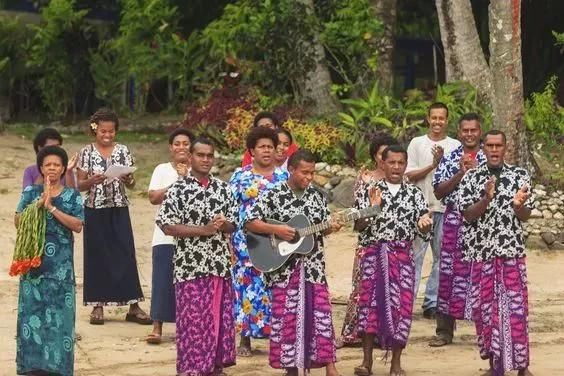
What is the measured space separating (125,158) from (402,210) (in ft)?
8.12

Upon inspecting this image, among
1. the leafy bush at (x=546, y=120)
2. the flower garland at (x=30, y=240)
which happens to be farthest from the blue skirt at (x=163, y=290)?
the leafy bush at (x=546, y=120)

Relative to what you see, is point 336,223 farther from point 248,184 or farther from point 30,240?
point 30,240

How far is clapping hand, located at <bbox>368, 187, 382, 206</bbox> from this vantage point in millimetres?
8914

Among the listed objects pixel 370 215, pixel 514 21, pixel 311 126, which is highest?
pixel 514 21

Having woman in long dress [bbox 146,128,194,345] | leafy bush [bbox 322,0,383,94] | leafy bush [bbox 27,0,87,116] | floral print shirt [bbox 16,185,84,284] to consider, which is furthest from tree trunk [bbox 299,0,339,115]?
floral print shirt [bbox 16,185,84,284]

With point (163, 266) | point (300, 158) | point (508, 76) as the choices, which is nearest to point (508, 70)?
point (508, 76)

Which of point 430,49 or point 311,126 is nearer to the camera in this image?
point 311,126

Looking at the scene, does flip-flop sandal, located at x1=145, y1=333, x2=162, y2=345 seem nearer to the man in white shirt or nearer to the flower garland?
the flower garland

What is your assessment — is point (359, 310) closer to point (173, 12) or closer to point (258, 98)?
point (258, 98)

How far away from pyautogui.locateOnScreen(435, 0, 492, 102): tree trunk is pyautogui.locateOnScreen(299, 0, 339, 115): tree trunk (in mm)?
1965

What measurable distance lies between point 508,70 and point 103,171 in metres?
5.06

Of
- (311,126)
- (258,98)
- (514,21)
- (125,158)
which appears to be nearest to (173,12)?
(258,98)

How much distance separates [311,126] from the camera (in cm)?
1583

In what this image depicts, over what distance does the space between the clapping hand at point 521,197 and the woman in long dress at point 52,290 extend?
279 cm
